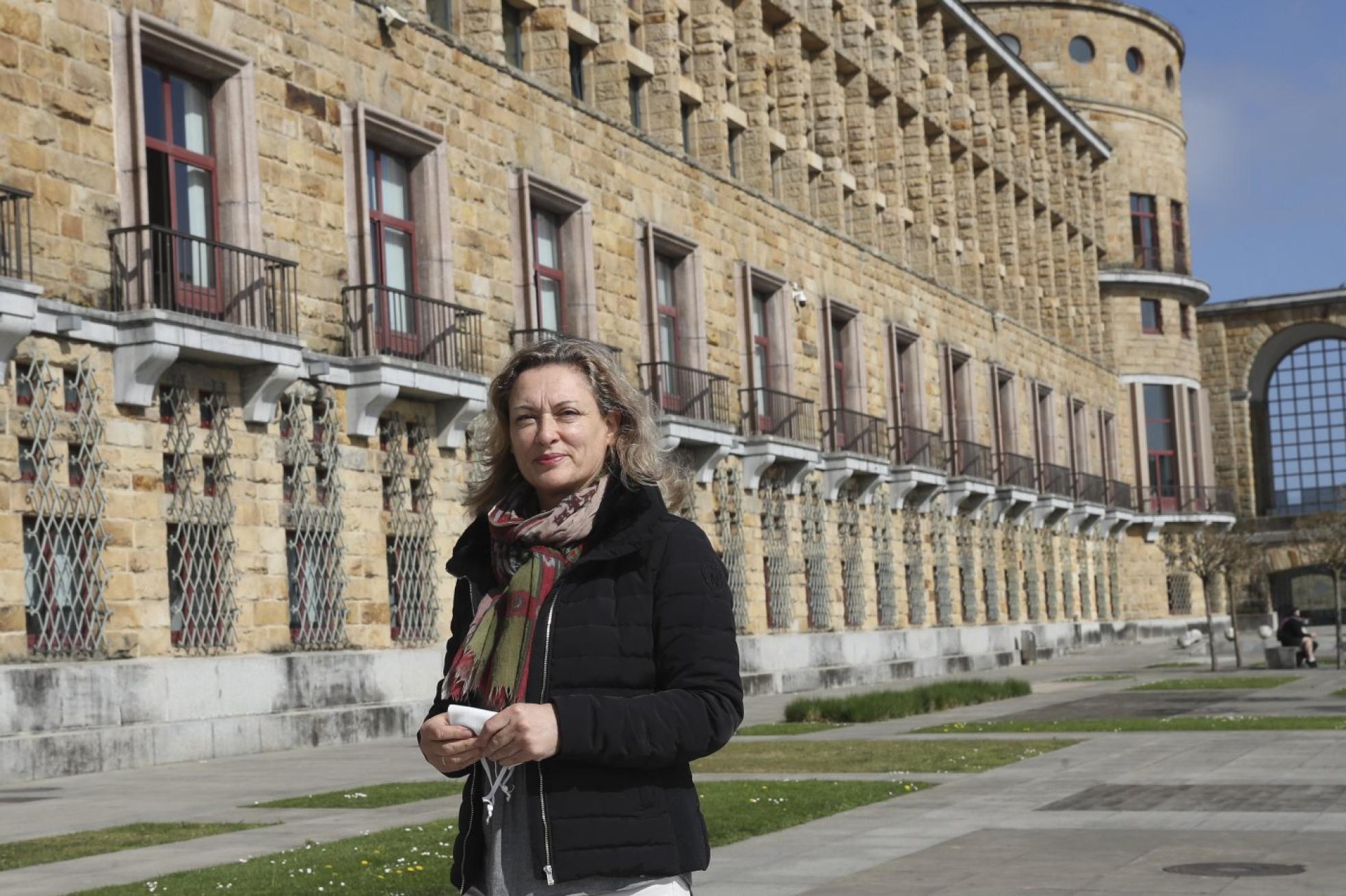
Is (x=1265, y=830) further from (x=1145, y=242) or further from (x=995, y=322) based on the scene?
(x=1145, y=242)

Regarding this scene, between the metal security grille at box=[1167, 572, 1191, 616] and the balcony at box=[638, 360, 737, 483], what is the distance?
3944 cm

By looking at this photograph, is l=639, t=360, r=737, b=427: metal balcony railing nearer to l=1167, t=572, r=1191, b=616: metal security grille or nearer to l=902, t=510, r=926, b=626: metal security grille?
l=902, t=510, r=926, b=626: metal security grille

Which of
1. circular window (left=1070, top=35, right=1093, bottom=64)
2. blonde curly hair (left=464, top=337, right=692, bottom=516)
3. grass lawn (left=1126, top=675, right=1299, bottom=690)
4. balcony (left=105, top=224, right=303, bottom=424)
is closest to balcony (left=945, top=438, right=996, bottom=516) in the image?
grass lawn (left=1126, top=675, right=1299, bottom=690)

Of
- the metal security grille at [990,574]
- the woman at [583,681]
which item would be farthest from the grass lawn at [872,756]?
the metal security grille at [990,574]

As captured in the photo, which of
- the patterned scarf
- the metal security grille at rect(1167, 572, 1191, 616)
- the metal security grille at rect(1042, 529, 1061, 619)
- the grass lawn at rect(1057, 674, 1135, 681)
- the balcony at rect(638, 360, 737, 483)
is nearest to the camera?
the patterned scarf

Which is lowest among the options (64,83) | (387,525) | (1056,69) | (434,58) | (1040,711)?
(1040,711)

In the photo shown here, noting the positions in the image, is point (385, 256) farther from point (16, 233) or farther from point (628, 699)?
point (628, 699)

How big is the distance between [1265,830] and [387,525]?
15.5 m

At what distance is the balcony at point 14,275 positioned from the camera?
1836 cm

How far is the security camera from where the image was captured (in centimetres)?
2634

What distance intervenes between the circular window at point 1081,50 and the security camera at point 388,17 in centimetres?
4836

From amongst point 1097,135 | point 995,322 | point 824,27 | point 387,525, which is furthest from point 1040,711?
point 1097,135

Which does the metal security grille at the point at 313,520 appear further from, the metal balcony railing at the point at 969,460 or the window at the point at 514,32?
the metal balcony railing at the point at 969,460

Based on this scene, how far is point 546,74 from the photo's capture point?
31.8 metres
